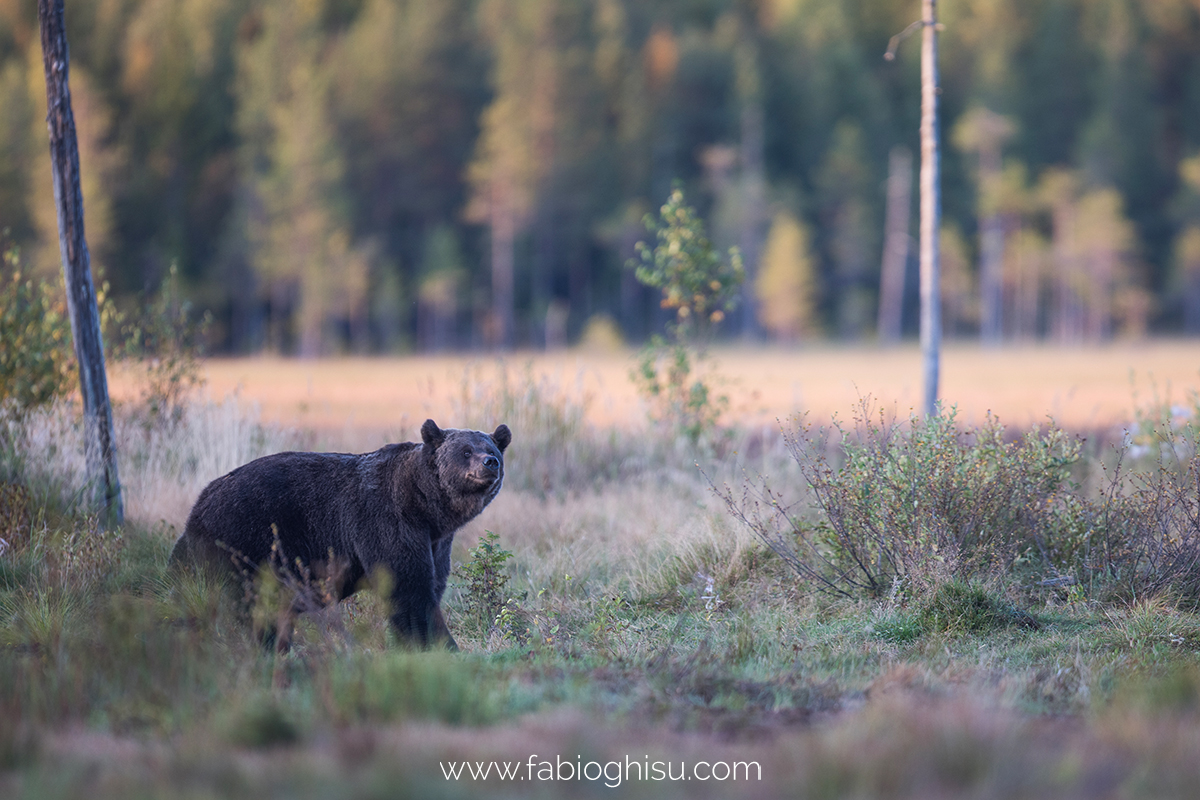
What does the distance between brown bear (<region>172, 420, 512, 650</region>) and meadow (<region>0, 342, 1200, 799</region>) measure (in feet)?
1.02

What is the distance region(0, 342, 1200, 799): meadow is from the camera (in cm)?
337

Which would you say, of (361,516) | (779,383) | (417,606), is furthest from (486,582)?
(779,383)

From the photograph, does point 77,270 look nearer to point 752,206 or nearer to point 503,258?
point 503,258

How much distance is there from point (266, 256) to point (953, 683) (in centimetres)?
4901

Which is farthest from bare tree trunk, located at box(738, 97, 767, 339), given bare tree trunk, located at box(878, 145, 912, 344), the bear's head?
the bear's head

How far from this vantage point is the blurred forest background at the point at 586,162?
51.7m

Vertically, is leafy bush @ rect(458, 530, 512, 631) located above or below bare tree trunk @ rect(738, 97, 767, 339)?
below

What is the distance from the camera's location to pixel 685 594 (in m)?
7.19

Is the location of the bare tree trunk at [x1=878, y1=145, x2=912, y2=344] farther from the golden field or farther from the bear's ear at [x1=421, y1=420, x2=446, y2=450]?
the bear's ear at [x1=421, y1=420, x2=446, y2=450]

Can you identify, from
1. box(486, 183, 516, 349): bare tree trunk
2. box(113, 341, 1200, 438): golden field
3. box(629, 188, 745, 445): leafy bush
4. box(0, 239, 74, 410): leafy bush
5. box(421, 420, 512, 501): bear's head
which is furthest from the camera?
box(486, 183, 516, 349): bare tree trunk

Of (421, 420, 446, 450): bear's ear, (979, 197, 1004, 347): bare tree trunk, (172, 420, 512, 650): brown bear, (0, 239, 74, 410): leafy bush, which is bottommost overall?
(172, 420, 512, 650): brown bear

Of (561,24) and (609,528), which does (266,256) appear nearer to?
(561,24)

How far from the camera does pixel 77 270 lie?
27.3ft

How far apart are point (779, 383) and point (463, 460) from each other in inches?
1099
